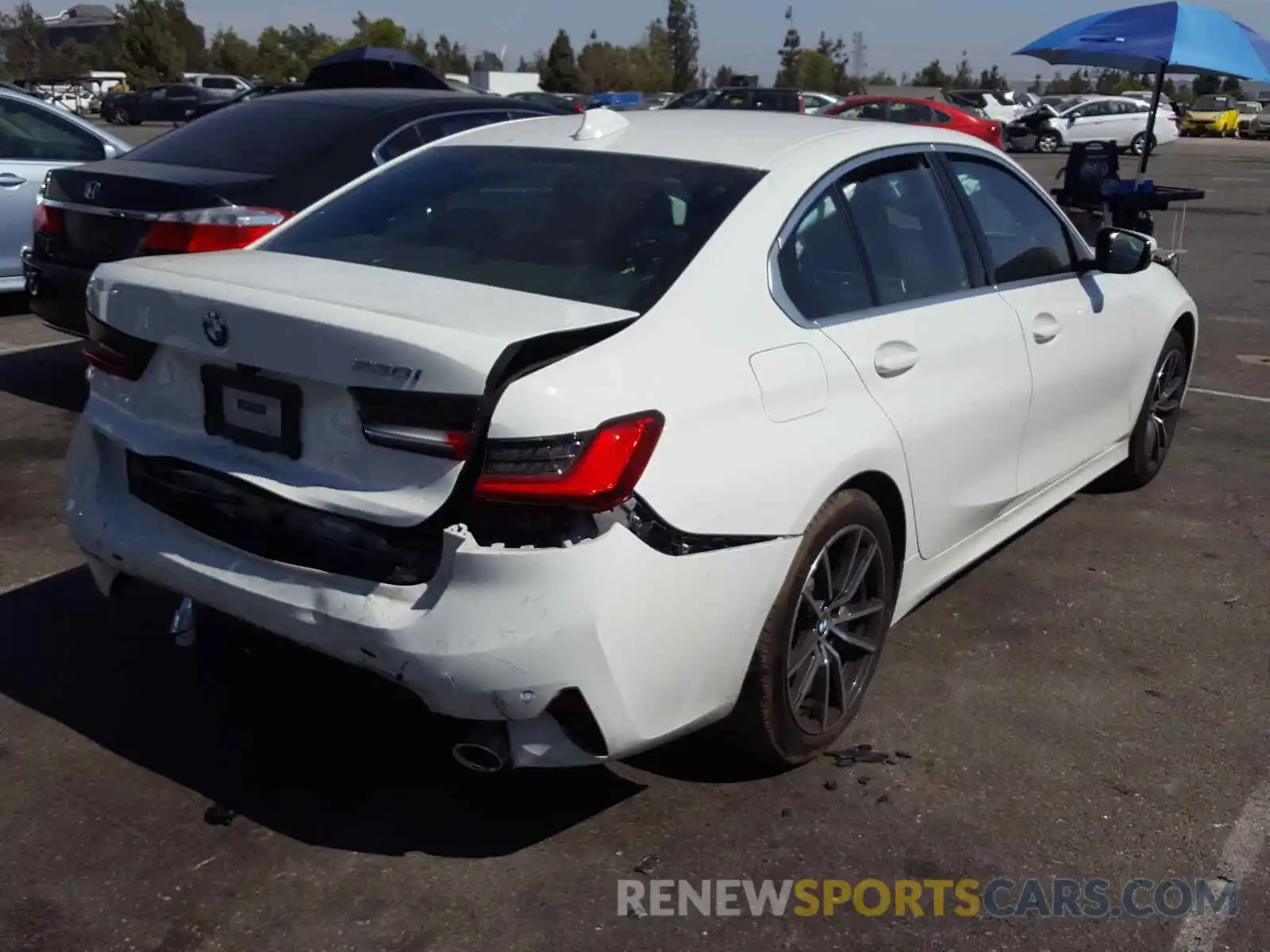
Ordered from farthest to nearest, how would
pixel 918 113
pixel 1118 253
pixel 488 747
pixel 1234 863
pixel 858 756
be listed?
1. pixel 918 113
2. pixel 1118 253
3. pixel 858 756
4. pixel 1234 863
5. pixel 488 747

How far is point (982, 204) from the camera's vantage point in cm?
451

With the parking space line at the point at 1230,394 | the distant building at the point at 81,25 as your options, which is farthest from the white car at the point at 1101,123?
the distant building at the point at 81,25

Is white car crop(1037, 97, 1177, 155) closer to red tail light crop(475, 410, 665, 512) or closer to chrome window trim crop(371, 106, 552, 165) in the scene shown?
chrome window trim crop(371, 106, 552, 165)

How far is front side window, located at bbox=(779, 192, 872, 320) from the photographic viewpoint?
344 centimetres

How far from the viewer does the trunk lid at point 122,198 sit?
19.8 ft

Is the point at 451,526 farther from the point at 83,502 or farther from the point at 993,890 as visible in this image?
the point at 993,890

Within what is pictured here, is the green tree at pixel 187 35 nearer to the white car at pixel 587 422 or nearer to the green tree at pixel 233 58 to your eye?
the green tree at pixel 233 58

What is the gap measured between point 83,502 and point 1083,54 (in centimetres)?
817

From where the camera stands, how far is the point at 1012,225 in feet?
15.2

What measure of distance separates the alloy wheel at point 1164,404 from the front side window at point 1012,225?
1143mm

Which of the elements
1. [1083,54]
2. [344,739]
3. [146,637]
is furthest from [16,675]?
[1083,54]

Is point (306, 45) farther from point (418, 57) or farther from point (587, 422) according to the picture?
point (587, 422)

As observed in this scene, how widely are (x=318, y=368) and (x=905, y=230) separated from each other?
195 cm

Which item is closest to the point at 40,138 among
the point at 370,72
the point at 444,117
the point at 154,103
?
the point at 444,117
